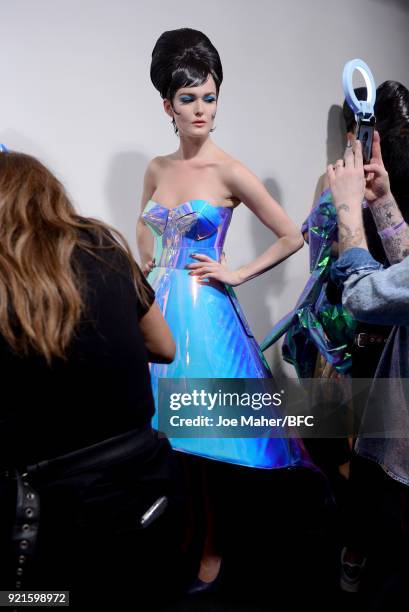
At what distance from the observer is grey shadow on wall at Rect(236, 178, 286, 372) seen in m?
2.99

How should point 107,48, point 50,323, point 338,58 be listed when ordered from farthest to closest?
point 338,58, point 107,48, point 50,323

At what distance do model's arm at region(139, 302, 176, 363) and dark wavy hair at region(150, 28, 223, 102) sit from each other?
1.00m

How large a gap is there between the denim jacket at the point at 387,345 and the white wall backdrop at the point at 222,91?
1.24m

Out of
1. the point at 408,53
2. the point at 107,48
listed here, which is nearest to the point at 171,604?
the point at 107,48

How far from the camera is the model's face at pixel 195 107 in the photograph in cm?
201

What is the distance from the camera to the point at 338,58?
3197 millimetres

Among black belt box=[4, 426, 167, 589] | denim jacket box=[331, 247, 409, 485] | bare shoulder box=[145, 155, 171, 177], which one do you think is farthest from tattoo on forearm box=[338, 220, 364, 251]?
bare shoulder box=[145, 155, 171, 177]

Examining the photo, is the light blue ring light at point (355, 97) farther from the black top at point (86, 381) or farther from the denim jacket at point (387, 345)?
the black top at point (86, 381)

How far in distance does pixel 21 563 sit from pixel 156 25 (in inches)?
83.3

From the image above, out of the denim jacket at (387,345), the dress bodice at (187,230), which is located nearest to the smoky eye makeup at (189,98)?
the dress bodice at (187,230)

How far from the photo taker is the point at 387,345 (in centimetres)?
157

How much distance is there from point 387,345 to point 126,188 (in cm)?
132

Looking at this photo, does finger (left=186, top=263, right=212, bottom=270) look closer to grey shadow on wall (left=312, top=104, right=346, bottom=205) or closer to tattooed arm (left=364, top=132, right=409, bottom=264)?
tattooed arm (left=364, top=132, right=409, bottom=264)

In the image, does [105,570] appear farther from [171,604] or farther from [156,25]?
[156,25]
